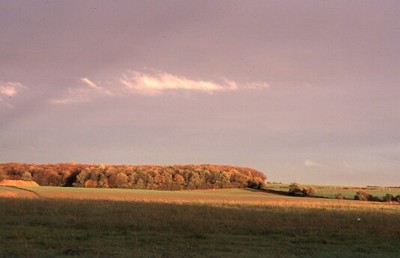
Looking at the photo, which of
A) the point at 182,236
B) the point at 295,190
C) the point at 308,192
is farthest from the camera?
the point at 295,190

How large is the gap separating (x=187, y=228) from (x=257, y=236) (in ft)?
13.2

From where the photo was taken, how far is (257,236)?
25.2m

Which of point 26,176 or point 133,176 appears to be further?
point 133,176

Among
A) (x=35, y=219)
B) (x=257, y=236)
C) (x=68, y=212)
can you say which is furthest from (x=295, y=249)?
(x=68, y=212)

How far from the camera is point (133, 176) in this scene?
109062 millimetres

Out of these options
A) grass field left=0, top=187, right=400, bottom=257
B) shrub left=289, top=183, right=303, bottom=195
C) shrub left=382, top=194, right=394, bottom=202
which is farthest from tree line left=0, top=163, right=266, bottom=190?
grass field left=0, top=187, right=400, bottom=257

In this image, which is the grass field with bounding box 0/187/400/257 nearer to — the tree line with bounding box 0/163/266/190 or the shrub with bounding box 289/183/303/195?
the shrub with bounding box 289/183/303/195

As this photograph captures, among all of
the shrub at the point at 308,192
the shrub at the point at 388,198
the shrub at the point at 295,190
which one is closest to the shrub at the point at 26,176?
the shrub at the point at 295,190

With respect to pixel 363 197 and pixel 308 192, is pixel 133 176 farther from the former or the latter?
pixel 363 197

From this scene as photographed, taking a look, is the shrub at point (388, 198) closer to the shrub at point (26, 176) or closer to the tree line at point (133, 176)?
the tree line at point (133, 176)

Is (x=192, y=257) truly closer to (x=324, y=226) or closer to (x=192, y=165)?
(x=324, y=226)

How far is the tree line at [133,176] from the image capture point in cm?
10706

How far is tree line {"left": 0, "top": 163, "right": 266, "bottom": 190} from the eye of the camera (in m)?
107

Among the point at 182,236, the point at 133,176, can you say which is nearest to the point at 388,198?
the point at 133,176
